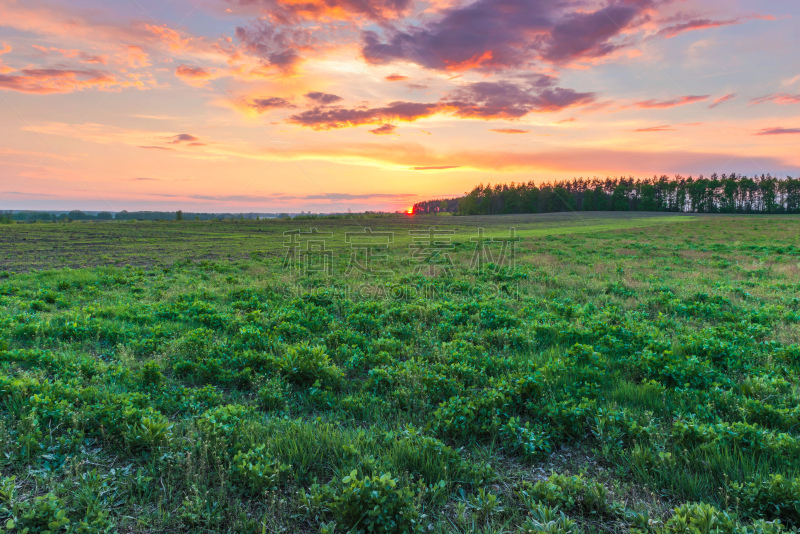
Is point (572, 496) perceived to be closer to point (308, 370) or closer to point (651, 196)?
point (308, 370)

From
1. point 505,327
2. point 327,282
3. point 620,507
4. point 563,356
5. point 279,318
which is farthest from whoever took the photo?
point 327,282

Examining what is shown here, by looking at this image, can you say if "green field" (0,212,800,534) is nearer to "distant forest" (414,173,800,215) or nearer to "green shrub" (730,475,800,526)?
"green shrub" (730,475,800,526)

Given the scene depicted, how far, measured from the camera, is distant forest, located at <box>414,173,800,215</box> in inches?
4779

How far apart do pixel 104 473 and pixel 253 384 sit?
2.39 metres

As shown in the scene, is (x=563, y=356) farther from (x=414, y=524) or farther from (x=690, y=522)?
(x=414, y=524)

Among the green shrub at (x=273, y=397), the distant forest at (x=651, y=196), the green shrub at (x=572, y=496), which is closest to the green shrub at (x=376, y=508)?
the green shrub at (x=572, y=496)

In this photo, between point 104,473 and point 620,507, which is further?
point 104,473

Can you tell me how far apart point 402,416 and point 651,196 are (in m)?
159

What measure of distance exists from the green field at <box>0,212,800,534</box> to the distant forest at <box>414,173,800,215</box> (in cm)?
14531

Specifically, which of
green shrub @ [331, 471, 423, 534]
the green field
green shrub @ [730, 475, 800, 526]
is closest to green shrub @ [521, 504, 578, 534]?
the green field

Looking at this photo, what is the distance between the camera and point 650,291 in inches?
519

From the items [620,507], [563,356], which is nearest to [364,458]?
[620,507]

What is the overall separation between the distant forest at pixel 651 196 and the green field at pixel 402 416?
145307mm

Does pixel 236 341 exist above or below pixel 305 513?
above
